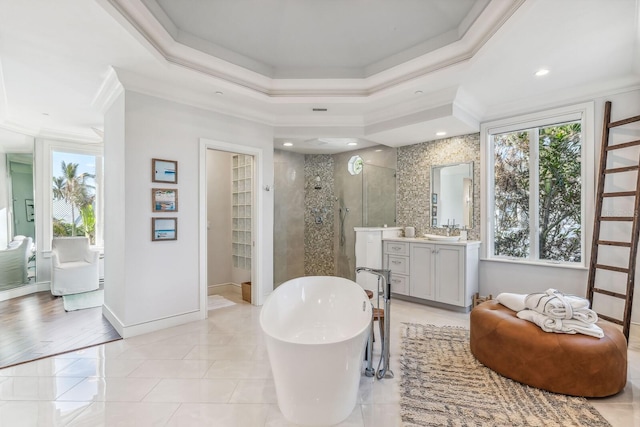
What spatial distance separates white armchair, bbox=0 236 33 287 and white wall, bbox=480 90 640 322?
717 centimetres

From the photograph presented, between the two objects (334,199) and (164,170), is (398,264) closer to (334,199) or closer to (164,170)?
(334,199)

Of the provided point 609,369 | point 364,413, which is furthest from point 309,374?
point 609,369

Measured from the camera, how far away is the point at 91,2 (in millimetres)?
2127

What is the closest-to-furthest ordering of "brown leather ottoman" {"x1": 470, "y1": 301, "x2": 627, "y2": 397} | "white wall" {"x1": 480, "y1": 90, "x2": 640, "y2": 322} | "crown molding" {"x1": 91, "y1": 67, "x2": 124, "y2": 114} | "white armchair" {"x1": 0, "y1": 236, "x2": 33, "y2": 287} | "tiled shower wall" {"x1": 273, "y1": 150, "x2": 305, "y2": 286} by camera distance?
1. "brown leather ottoman" {"x1": 470, "y1": 301, "x2": 627, "y2": 397}
2. "crown molding" {"x1": 91, "y1": 67, "x2": 124, "y2": 114}
3. "white wall" {"x1": 480, "y1": 90, "x2": 640, "y2": 322}
4. "white armchair" {"x1": 0, "y1": 236, "x2": 33, "y2": 287}
5. "tiled shower wall" {"x1": 273, "y1": 150, "x2": 305, "y2": 286}

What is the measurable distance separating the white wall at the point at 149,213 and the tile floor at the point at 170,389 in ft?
1.40

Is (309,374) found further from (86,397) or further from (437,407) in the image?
(86,397)

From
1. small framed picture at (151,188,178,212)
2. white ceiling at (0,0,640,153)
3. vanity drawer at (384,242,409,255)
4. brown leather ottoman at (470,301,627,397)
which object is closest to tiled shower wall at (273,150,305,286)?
white ceiling at (0,0,640,153)

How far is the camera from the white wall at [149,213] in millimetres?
3250

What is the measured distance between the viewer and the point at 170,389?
2.31 meters

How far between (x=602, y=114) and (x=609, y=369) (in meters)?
2.81

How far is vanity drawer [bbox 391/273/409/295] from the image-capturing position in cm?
451

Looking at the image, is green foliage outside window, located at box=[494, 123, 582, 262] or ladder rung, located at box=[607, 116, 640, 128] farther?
green foliage outside window, located at box=[494, 123, 582, 262]

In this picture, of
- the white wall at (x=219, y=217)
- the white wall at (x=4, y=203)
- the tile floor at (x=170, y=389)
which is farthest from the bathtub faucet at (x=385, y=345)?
the white wall at (x=4, y=203)

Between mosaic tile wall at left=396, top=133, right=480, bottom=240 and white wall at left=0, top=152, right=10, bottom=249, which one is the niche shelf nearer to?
mosaic tile wall at left=396, top=133, right=480, bottom=240
